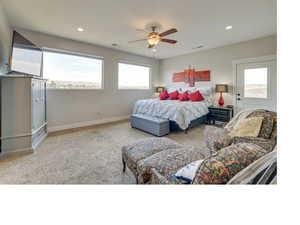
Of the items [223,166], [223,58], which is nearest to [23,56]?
[223,166]

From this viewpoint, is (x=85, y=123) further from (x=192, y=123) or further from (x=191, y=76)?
(x=191, y=76)

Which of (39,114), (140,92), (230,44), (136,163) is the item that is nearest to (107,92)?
(140,92)

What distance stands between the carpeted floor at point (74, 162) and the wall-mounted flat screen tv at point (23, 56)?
4.95 ft

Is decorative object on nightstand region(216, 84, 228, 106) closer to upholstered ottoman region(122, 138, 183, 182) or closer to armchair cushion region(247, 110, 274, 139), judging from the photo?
armchair cushion region(247, 110, 274, 139)

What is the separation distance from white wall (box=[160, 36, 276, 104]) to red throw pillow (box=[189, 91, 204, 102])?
0.80m

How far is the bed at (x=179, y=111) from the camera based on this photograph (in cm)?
341

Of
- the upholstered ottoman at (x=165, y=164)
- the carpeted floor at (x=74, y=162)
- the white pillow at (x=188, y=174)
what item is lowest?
the carpeted floor at (x=74, y=162)

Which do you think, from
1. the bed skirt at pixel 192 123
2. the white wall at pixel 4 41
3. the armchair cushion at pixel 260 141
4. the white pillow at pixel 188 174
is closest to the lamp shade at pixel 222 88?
the bed skirt at pixel 192 123

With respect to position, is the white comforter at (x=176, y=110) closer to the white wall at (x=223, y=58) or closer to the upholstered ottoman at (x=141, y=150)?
the white wall at (x=223, y=58)

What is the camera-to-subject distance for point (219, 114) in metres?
4.27
